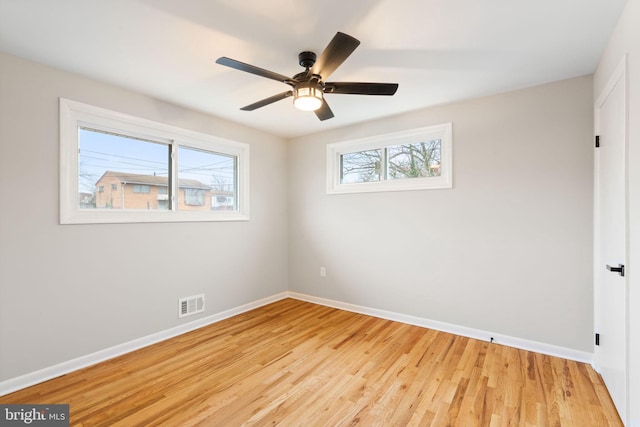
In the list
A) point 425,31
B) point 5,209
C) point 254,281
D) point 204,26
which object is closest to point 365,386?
point 254,281

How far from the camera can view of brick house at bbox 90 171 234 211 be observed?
2695 mm

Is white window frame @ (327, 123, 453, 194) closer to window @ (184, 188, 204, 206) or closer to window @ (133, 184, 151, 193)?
window @ (184, 188, 204, 206)

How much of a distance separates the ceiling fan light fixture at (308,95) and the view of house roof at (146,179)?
1850 millimetres

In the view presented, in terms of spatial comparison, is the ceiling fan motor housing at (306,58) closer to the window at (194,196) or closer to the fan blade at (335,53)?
the fan blade at (335,53)

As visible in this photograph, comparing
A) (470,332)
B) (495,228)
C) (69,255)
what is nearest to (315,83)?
(495,228)

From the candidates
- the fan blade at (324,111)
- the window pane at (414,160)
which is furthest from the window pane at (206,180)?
the window pane at (414,160)

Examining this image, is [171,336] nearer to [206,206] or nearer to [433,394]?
[206,206]

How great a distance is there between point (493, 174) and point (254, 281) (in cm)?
310

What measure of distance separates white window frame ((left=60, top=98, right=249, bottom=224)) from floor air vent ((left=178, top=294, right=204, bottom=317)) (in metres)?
0.87

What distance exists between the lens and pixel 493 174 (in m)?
2.90

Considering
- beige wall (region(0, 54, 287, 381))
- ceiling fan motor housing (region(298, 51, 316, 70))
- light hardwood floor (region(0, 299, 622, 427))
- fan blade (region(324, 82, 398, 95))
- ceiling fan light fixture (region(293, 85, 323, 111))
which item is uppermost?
ceiling fan motor housing (region(298, 51, 316, 70))

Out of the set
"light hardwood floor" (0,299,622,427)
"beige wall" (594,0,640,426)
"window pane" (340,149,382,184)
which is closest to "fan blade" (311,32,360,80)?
"beige wall" (594,0,640,426)

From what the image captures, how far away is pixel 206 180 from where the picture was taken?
3.53m

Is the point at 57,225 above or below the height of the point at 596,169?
below
